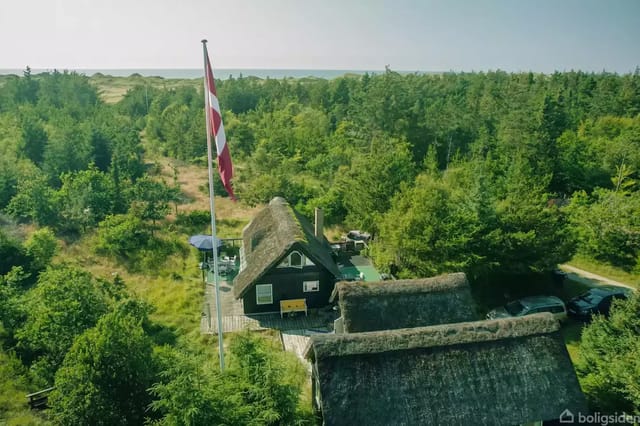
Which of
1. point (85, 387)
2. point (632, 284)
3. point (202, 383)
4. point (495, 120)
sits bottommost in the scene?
point (632, 284)

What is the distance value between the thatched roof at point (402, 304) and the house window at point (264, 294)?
23.8ft

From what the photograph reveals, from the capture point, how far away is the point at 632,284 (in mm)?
30984

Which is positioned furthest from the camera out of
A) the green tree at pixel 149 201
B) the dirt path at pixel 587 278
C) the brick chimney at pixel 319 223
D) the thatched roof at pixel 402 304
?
the green tree at pixel 149 201

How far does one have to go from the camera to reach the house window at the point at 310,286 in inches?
1025

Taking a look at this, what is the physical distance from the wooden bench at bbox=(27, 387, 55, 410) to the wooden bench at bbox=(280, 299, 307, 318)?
11911 mm

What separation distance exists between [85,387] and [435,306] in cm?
1437

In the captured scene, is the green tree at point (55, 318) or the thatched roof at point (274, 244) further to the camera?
the thatched roof at point (274, 244)

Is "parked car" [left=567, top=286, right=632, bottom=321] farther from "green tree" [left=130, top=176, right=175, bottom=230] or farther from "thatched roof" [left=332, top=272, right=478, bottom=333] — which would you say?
"green tree" [left=130, top=176, right=175, bottom=230]

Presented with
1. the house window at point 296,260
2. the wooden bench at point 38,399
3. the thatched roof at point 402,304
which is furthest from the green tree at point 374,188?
the wooden bench at point 38,399

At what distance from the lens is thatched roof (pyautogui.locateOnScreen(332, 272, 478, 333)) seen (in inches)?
750

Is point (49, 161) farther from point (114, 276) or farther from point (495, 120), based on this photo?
point (495, 120)

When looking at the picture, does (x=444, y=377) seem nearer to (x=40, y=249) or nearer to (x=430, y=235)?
(x=430, y=235)

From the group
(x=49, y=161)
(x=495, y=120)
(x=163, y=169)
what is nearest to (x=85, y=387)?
(x=49, y=161)

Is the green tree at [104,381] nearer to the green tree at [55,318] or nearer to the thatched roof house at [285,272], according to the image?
the green tree at [55,318]
